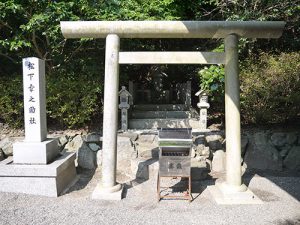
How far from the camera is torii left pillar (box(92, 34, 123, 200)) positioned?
5.06 meters

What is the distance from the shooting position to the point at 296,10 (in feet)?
26.2

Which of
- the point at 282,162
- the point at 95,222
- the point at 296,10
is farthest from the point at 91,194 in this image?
the point at 296,10

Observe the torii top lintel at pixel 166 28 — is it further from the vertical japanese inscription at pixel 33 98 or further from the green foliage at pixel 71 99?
the green foliage at pixel 71 99

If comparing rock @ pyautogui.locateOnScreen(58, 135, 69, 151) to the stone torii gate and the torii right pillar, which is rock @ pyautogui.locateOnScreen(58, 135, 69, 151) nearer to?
the stone torii gate

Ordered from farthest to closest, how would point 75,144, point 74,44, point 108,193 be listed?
1. point 74,44
2. point 75,144
3. point 108,193

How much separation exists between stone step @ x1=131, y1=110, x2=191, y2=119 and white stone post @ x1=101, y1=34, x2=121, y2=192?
3.82m

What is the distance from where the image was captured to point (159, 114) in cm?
898

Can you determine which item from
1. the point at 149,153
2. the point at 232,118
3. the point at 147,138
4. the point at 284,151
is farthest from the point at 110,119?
the point at 284,151

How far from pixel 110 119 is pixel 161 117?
157 inches

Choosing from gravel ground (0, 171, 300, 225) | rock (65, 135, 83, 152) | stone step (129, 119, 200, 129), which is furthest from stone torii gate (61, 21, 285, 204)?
stone step (129, 119, 200, 129)

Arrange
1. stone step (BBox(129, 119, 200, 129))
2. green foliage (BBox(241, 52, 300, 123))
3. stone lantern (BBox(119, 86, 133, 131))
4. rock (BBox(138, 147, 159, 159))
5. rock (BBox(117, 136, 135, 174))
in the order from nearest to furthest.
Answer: rock (BBox(138, 147, 159, 159)) → rock (BBox(117, 136, 135, 174)) → green foliage (BBox(241, 52, 300, 123)) → stone lantern (BBox(119, 86, 133, 131)) → stone step (BBox(129, 119, 200, 129))

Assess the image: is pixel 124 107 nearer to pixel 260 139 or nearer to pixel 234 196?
pixel 260 139

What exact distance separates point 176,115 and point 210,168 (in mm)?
2606

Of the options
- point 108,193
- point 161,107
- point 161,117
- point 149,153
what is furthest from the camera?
point 161,107
